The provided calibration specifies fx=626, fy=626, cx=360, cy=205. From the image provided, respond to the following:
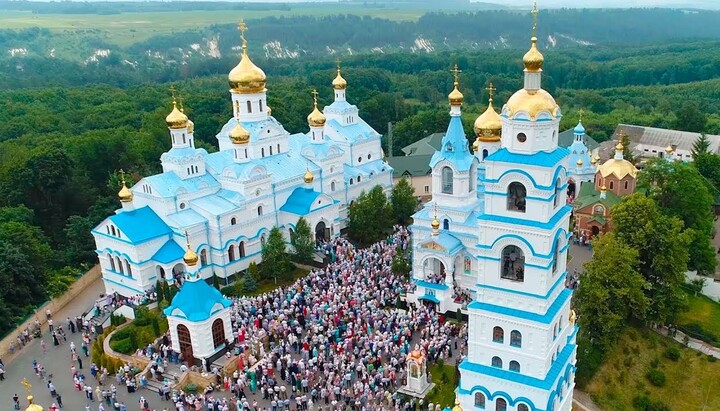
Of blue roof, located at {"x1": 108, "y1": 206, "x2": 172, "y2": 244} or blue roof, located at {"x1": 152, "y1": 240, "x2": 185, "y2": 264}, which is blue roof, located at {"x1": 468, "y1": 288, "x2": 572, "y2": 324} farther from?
blue roof, located at {"x1": 108, "y1": 206, "x2": 172, "y2": 244}

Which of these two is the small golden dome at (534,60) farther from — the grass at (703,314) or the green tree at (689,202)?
the green tree at (689,202)

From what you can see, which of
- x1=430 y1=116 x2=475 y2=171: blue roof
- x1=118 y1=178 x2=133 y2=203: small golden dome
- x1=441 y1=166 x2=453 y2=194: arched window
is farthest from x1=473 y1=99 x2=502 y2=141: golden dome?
x1=118 y1=178 x2=133 y2=203: small golden dome

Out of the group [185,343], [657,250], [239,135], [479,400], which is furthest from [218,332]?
[657,250]

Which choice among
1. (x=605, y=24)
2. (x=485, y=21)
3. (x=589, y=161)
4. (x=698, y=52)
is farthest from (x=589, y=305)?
(x=605, y=24)

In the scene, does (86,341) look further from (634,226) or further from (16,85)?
(16,85)

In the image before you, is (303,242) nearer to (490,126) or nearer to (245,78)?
(245,78)

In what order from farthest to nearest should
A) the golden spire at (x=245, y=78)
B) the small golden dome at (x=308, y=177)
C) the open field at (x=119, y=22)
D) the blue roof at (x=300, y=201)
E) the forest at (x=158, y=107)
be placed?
the open field at (x=119, y=22) → the forest at (x=158, y=107) → the small golden dome at (x=308, y=177) → the golden spire at (x=245, y=78) → the blue roof at (x=300, y=201)

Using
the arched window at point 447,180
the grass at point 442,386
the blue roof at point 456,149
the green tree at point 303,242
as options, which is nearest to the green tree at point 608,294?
the grass at point 442,386
